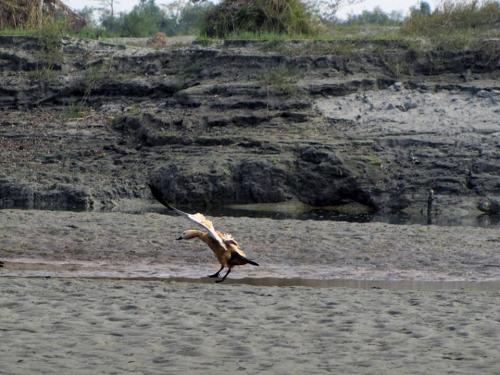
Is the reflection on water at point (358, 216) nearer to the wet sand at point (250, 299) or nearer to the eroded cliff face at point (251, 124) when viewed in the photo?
the eroded cliff face at point (251, 124)

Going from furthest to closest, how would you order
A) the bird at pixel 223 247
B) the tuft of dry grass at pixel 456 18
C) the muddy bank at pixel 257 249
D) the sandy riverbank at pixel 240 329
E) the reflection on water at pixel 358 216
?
the tuft of dry grass at pixel 456 18 → the reflection on water at pixel 358 216 → the muddy bank at pixel 257 249 → the bird at pixel 223 247 → the sandy riverbank at pixel 240 329

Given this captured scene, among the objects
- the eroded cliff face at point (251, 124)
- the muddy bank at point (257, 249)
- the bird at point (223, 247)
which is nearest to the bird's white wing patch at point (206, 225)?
the bird at point (223, 247)

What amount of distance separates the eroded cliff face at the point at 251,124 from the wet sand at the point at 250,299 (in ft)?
10.6

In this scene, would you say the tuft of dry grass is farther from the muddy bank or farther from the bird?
the bird

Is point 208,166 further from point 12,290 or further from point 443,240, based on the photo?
point 12,290

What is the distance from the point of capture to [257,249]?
11109 mm

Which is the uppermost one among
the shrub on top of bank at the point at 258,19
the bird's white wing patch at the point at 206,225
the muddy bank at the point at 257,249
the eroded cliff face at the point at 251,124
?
the shrub on top of bank at the point at 258,19

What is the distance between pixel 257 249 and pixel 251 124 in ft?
23.7

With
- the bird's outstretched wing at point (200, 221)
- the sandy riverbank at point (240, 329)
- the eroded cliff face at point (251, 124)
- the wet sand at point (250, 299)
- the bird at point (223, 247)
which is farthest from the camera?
the eroded cliff face at point (251, 124)

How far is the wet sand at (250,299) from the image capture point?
5.88m

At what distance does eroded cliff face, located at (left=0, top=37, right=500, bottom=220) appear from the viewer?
16.3m

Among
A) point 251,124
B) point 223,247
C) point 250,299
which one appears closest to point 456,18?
point 251,124

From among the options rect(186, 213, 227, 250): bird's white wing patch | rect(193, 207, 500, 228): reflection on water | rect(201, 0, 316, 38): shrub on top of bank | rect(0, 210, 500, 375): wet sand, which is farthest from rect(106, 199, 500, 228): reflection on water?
rect(201, 0, 316, 38): shrub on top of bank

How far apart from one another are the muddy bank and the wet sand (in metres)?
0.02
